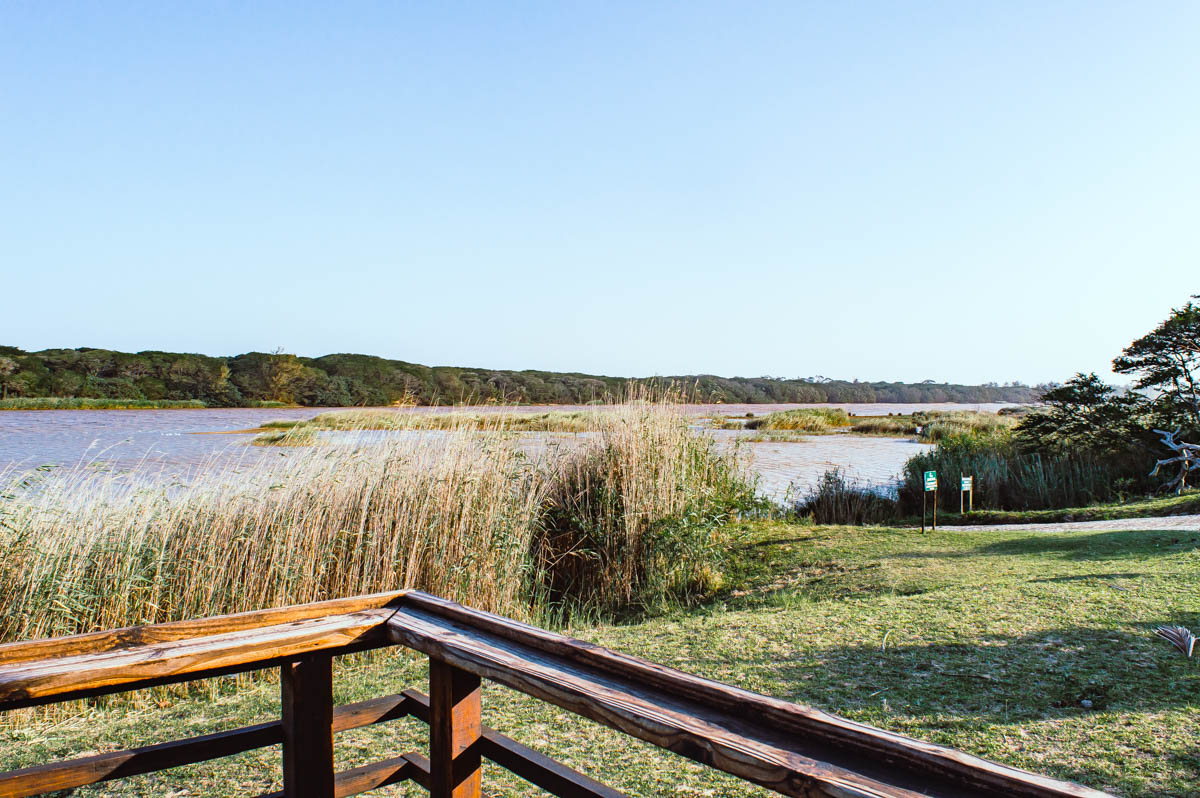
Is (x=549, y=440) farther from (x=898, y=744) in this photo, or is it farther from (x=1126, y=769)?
(x=898, y=744)

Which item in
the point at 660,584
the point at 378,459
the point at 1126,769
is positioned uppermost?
the point at 378,459

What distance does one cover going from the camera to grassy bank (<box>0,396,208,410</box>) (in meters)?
21.7

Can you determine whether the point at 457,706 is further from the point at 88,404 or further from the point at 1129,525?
the point at 88,404

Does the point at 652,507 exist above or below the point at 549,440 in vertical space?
below

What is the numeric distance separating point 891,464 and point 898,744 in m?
18.3

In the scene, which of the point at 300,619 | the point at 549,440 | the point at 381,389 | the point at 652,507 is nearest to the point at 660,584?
the point at 652,507

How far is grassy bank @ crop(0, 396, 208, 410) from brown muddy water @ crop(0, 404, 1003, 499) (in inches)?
9.1

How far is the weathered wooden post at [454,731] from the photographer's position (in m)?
1.52

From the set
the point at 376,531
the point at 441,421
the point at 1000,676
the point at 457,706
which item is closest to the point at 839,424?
the point at 441,421

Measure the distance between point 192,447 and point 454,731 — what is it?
932cm

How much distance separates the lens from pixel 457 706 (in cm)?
152

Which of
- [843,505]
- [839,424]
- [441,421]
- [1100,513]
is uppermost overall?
[441,421]

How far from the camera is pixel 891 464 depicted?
17969 millimetres

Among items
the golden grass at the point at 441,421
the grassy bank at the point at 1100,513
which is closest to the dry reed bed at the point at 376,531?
the golden grass at the point at 441,421
